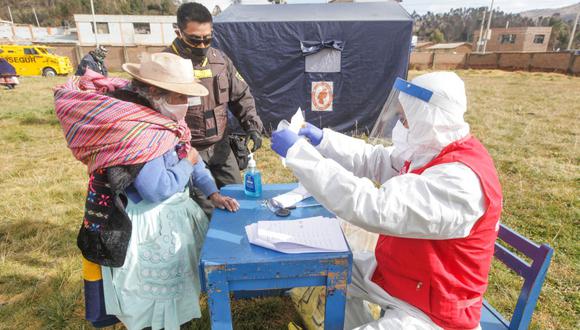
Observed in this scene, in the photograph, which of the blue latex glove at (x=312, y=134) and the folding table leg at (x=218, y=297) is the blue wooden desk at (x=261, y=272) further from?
the blue latex glove at (x=312, y=134)

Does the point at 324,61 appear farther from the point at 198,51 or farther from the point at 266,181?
the point at 198,51

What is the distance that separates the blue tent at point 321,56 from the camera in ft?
20.1

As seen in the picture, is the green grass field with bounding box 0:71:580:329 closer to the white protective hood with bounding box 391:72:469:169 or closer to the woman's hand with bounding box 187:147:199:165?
the woman's hand with bounding box 187:147:199:165

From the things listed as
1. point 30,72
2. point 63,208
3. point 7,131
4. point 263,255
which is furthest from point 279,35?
point 30,72

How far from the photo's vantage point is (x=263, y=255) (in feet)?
4.80

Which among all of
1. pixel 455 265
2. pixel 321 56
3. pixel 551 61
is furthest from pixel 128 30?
pixel 455 265

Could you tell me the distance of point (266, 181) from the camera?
185 inches

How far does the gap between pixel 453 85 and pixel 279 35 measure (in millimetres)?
5266

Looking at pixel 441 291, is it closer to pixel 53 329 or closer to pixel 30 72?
pixel 53 329

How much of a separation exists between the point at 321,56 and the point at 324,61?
0.11 metres

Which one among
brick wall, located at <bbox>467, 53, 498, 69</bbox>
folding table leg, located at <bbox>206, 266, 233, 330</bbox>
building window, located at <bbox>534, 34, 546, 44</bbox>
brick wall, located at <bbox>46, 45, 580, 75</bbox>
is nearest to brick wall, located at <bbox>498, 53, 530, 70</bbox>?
brick wall, located at <bbox>46, 45, 580, 75</bbox>

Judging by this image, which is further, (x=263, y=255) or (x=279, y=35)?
(x=279, y=35)

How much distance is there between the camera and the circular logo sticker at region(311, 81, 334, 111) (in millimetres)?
6512

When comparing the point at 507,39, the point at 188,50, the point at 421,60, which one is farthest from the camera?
the point at 507,39
